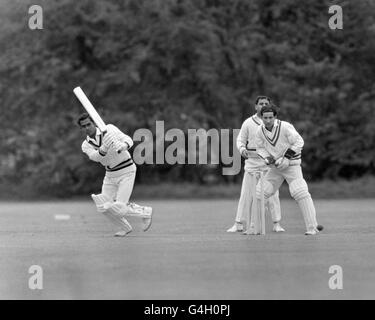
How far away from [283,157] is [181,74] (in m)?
20.4

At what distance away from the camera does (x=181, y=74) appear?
37.0 meters

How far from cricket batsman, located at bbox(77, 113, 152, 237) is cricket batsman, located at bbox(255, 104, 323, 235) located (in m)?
1.93

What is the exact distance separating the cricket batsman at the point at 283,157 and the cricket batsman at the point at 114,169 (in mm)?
1933

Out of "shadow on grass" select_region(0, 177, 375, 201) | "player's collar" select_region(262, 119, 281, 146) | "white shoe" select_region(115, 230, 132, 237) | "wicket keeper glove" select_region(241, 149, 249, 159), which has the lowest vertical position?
"white shoe" select_region(115, 230, 132, 237)

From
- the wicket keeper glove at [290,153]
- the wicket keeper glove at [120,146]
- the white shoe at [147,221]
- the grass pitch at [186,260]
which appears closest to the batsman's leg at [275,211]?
the grass pitch at [186,260]

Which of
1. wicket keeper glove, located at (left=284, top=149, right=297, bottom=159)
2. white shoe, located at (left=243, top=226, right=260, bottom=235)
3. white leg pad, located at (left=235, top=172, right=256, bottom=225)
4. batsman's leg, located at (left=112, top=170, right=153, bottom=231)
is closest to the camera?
wicket keeper glove, located at (left=284, top=149, right=297, bottom=159)

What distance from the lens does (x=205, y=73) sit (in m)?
36.9

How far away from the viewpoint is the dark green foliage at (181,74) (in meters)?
35.4

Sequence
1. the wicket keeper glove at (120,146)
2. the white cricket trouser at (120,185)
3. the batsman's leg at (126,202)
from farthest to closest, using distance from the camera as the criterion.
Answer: the white cricket trouser at (120,185) → the batsman's leg at (126,202) → the wicket keeper glove at (120,146)

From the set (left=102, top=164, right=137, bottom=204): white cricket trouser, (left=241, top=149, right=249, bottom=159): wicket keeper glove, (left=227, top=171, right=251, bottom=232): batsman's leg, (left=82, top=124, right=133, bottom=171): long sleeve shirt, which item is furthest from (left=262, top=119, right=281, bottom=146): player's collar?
(left=102, top=164, right=137, bottom=204): white cricket trouser

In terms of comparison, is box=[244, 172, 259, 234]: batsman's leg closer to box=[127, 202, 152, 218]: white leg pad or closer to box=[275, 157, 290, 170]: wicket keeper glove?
box=[275, 157, 290, 170]: wicket keeper glove

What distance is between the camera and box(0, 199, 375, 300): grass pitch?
35.4 feet

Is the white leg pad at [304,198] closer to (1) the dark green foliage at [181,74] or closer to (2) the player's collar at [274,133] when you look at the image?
(2) the player's collar at [274,133]

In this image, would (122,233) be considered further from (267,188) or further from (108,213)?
(267,188)
